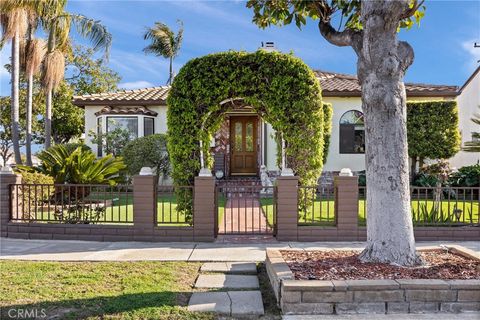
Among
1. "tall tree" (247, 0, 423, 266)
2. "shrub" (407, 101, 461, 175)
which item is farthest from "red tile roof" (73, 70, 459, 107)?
"tall tree" (247, 0, 423, 266)

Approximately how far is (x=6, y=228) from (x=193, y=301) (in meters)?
5.76

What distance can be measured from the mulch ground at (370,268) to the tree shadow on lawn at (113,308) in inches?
55.9

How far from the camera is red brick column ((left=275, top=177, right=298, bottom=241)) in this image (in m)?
7.75

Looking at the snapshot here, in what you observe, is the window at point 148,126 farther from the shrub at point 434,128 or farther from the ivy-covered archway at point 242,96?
the shrub at point 434,128

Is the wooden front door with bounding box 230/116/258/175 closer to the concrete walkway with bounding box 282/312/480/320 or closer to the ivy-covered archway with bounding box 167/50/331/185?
the ivy-covered archway with bounding box 167/50/331/185

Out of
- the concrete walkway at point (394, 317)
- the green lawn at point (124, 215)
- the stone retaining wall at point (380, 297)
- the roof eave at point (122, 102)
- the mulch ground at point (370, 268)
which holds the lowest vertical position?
the concrete walkway at point (394, 317)

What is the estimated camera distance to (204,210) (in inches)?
306

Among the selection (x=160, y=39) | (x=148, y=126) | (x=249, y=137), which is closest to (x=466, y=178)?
(x=249, y=137)

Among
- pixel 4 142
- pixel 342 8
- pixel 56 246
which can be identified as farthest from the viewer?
pixel 4 142

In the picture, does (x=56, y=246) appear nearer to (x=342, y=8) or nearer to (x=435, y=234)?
(x=342, y=8)

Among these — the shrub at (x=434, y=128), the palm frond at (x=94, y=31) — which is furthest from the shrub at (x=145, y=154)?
the shrub at (x=434, y=128)

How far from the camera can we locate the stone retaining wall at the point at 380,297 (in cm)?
411

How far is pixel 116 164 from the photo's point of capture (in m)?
9.59

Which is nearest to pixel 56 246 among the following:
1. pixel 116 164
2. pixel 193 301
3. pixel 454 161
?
pixel 116 164
